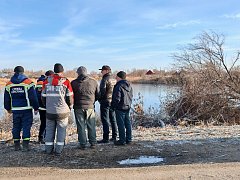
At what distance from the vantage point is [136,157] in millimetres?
8203

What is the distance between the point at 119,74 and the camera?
Result: 9305 mm

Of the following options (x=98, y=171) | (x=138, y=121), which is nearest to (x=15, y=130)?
(x=98, y=171)

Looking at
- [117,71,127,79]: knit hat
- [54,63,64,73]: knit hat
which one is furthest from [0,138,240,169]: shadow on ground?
[54,63,64,73]: knit hat

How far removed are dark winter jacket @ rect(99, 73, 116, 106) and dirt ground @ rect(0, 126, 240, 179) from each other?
1127 millimetres

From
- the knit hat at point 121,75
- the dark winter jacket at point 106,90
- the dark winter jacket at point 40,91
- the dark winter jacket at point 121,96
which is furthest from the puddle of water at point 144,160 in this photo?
the dark winter jacket at point 40,91

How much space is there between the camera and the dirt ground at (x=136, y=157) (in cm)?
670

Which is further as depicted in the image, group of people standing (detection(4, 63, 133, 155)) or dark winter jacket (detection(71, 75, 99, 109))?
dark winter jacket (detection(71, 75, 99, 109))

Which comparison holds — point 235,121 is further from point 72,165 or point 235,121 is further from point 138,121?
point 72,165

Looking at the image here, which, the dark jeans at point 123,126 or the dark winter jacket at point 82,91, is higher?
the dark winter jacket at point 82,91

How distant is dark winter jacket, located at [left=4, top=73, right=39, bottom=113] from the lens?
8.49 meters

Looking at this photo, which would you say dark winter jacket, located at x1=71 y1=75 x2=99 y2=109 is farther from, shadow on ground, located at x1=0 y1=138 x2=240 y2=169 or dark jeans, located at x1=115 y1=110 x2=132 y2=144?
shadow on ground, located at x1=0 y1=138 x2=240 y2=169

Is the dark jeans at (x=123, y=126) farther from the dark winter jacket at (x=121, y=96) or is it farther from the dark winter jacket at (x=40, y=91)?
the dark winter jacket at (x=40, y=91)

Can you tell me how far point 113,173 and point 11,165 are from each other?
226cm

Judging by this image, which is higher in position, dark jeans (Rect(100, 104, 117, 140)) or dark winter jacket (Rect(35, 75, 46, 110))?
dark winter jacket (Rect(35, 75, 46, 110))
